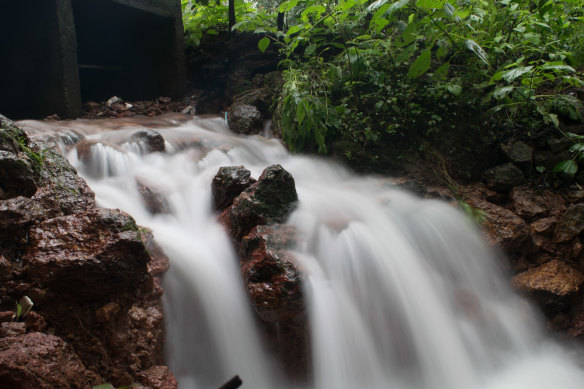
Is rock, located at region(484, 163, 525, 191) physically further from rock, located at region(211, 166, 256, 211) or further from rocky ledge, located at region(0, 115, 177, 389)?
rocky ledge, located at region(0, 115, 177, 389)

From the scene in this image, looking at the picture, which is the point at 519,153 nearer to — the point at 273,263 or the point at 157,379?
the point at 273,263

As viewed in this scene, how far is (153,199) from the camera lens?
3.20 metres

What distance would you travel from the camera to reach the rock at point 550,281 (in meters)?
2.90

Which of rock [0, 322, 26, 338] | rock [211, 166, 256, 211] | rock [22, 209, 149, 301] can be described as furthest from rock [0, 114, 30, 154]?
rock [211, 166, 256, 211]

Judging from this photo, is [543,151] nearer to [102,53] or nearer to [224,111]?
[224,111]

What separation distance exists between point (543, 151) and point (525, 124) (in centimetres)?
31

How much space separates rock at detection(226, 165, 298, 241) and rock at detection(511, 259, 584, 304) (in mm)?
1863

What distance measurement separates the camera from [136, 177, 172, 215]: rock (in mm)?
3148

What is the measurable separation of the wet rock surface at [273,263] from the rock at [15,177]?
124cm

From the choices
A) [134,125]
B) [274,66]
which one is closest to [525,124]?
[274,66]

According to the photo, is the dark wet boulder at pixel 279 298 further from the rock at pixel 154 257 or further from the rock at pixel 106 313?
the rock at pixel 106 313

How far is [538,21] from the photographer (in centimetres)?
392

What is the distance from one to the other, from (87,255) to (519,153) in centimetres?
371

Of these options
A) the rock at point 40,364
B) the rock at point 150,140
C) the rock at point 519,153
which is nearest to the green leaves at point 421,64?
the rock at point 519,153
